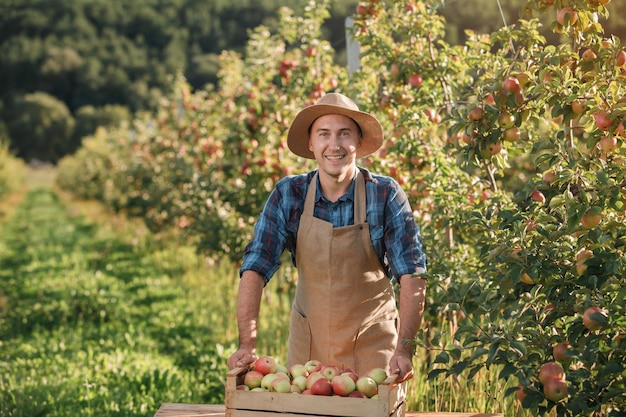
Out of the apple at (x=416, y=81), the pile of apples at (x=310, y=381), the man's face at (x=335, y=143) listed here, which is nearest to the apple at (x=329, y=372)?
the pile of apples at (x=310, y=381)

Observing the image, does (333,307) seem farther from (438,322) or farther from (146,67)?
(146,67)

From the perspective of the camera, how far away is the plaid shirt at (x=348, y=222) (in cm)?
289

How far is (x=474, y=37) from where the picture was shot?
4.25m

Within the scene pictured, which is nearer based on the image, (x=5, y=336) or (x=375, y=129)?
(x=375, y=129)

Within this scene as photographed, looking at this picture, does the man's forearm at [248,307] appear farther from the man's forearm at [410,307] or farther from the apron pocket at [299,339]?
the man's forearm at [410,307]

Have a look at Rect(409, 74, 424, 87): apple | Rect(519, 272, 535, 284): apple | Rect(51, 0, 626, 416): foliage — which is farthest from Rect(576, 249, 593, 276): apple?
Rect(409, 74, 424, 87): apple

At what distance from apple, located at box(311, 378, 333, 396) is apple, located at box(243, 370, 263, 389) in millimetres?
190

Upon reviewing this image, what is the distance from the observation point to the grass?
4492mm

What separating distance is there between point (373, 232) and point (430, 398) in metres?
1.33

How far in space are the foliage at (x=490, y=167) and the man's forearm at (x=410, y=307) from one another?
10 cm

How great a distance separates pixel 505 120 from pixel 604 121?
398mm

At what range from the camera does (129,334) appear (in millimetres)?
6527

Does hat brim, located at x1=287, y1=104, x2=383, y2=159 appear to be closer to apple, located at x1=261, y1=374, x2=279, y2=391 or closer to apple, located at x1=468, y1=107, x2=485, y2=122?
apple, located at x1=468, y1=107, x2=485, y2=122

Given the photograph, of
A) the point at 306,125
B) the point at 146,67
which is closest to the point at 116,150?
the point at 306,125
